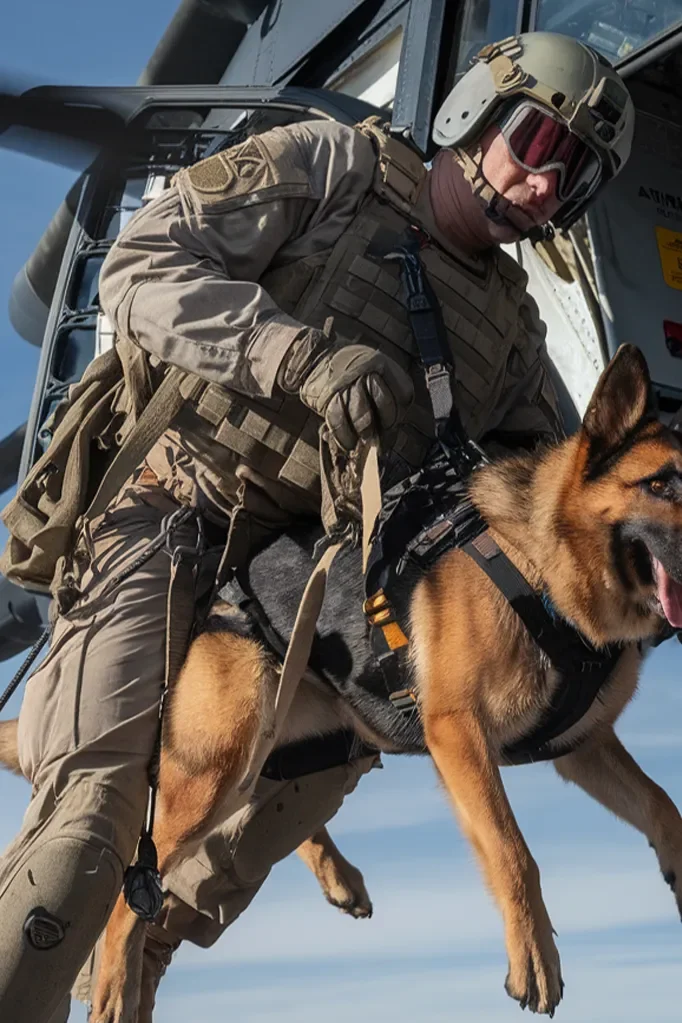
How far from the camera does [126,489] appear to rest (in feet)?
11.8

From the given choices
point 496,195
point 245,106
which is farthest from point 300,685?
point 245,106

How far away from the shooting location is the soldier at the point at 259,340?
3.02 m

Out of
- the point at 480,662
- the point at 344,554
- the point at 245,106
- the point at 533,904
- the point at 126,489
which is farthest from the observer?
the point at 245,106

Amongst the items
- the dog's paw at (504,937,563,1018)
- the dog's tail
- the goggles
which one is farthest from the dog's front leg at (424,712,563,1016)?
the goggles

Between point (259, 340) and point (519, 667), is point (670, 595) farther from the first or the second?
point (259, 340)

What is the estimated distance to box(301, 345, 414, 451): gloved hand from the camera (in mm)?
2877

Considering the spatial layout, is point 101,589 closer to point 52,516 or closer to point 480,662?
point 52,516

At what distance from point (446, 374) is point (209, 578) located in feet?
2.82

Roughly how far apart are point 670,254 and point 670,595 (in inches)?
98.1

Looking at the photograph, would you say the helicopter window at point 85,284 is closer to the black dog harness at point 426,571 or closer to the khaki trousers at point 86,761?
the khaki trousers at point 86,761

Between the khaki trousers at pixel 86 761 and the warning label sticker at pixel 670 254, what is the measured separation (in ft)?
7.81

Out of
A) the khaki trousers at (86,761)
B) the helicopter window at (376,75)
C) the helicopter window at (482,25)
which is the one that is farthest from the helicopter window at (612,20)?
the khaki trousers at (86,761)

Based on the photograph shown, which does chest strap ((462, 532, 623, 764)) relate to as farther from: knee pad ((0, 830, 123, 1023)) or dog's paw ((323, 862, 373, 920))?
dog's paw ((323, 862, 373, 920))

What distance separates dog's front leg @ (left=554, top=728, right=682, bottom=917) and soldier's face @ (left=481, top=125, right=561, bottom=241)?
4.55 feet
